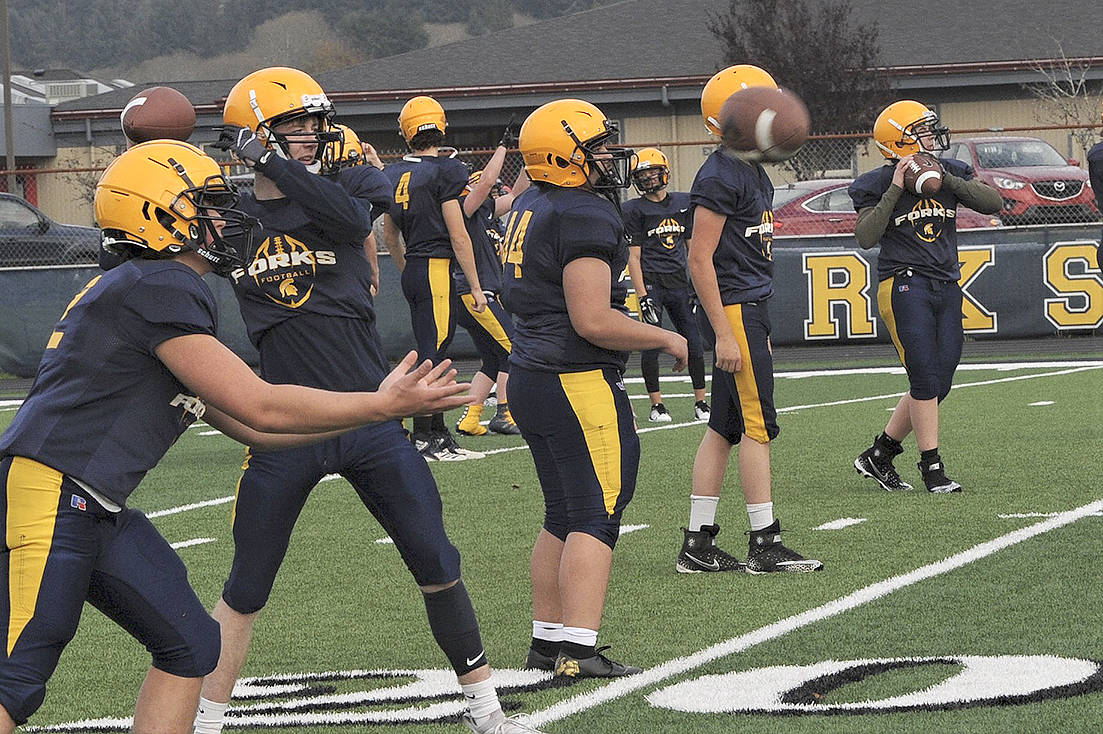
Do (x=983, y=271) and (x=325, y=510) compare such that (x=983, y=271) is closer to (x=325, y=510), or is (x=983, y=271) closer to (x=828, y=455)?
(x=828, y=455)

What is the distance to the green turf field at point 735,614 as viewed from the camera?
16.5 ft

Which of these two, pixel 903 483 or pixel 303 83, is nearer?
pixel 303 83

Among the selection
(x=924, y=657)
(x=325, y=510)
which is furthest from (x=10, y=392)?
(x=924, y=657)

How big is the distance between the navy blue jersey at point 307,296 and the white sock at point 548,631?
1.11 metres

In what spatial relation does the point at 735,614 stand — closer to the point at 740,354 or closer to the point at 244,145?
the point at 740,354

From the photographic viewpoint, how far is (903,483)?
9.20 m

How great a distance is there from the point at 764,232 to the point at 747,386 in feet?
2.18

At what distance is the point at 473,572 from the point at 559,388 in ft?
6.68

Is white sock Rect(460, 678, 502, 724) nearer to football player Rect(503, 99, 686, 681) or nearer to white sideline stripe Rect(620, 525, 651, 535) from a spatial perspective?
football player Rect(503, 99, 686, 681)

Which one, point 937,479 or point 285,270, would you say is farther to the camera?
point 937,479

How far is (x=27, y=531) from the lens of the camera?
3820mm

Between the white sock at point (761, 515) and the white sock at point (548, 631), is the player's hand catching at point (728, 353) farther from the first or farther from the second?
the white sock at point (548, 631)

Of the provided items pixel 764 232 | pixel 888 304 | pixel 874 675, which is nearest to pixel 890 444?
pixel 888 304

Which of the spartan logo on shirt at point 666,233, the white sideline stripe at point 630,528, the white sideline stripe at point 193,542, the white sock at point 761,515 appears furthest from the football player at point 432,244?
the white sock at point 761,515
